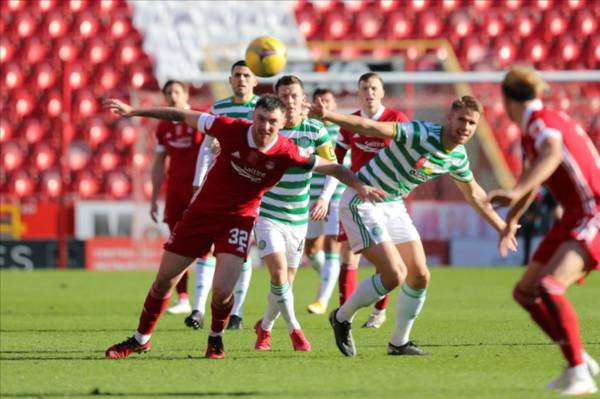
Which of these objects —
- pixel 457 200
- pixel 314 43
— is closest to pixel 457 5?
pixel 314 43

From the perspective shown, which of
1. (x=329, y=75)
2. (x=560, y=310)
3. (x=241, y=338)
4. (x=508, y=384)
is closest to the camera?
(x=560, y=310)

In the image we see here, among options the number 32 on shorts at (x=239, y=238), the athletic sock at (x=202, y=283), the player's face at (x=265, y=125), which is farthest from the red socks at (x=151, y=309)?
the athletic sock at (x=202, y=283)

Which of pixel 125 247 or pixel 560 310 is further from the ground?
pixel 560 310

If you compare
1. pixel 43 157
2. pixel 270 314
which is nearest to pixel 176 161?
pixel 270 314

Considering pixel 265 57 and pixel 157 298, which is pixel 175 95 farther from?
pixel 157 298

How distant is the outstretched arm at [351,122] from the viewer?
8359 mm

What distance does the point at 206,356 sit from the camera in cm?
923

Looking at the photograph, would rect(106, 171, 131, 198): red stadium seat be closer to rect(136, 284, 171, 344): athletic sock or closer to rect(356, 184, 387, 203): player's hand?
rect(136, 284, 171, 344): athletic sock

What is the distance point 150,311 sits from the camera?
30.3ft

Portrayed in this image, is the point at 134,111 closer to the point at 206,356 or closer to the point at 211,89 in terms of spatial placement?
the point at 206,356

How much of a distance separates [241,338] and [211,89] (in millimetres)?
13252

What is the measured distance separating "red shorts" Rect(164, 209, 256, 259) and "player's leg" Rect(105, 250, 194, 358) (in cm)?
8

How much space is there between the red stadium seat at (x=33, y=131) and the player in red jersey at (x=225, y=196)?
49.8 feet

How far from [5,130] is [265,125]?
53.4 feet
